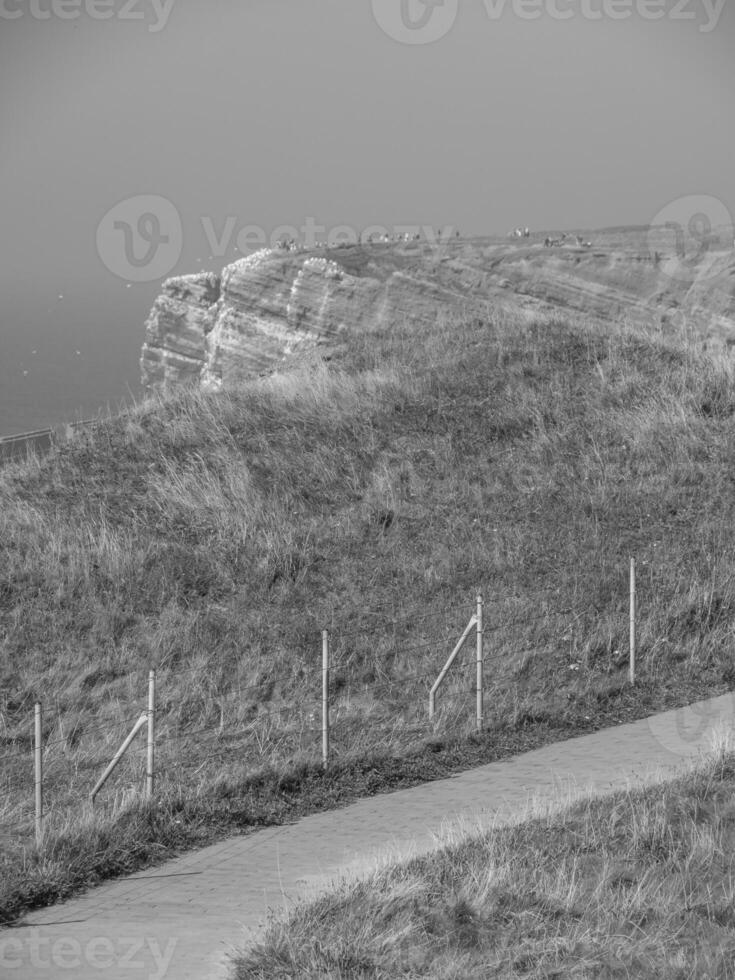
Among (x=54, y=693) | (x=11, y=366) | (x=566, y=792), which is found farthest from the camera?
(x=11, y=366)

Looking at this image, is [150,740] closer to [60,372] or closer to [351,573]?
[351,573]

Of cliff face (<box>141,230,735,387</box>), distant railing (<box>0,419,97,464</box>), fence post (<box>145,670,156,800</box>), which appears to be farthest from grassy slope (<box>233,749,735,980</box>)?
cliff face (<box>141,230,735,387</box>)

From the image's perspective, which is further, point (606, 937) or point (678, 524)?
point (678, 524)

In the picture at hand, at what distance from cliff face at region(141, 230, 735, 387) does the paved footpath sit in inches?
704

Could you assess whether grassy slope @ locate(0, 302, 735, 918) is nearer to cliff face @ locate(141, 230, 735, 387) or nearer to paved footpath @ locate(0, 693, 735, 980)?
paved footpath @ locate(0, 693, 735, 980)

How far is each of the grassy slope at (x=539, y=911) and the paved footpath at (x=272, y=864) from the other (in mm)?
390

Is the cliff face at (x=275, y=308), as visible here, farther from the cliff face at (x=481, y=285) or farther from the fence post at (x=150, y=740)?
the fence post at (x=150, y=740)

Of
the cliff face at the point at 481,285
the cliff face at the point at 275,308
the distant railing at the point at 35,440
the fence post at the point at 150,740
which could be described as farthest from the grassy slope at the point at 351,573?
the cliff face at the point at 275,308

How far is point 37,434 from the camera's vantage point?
72.5 ft

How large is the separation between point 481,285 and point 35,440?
13.3 metres

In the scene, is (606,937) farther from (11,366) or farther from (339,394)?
(11,366)

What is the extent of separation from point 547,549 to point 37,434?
34.6 feet

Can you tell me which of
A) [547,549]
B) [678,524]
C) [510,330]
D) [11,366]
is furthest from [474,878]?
[11,366]

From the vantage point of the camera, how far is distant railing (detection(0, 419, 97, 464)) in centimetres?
2041
